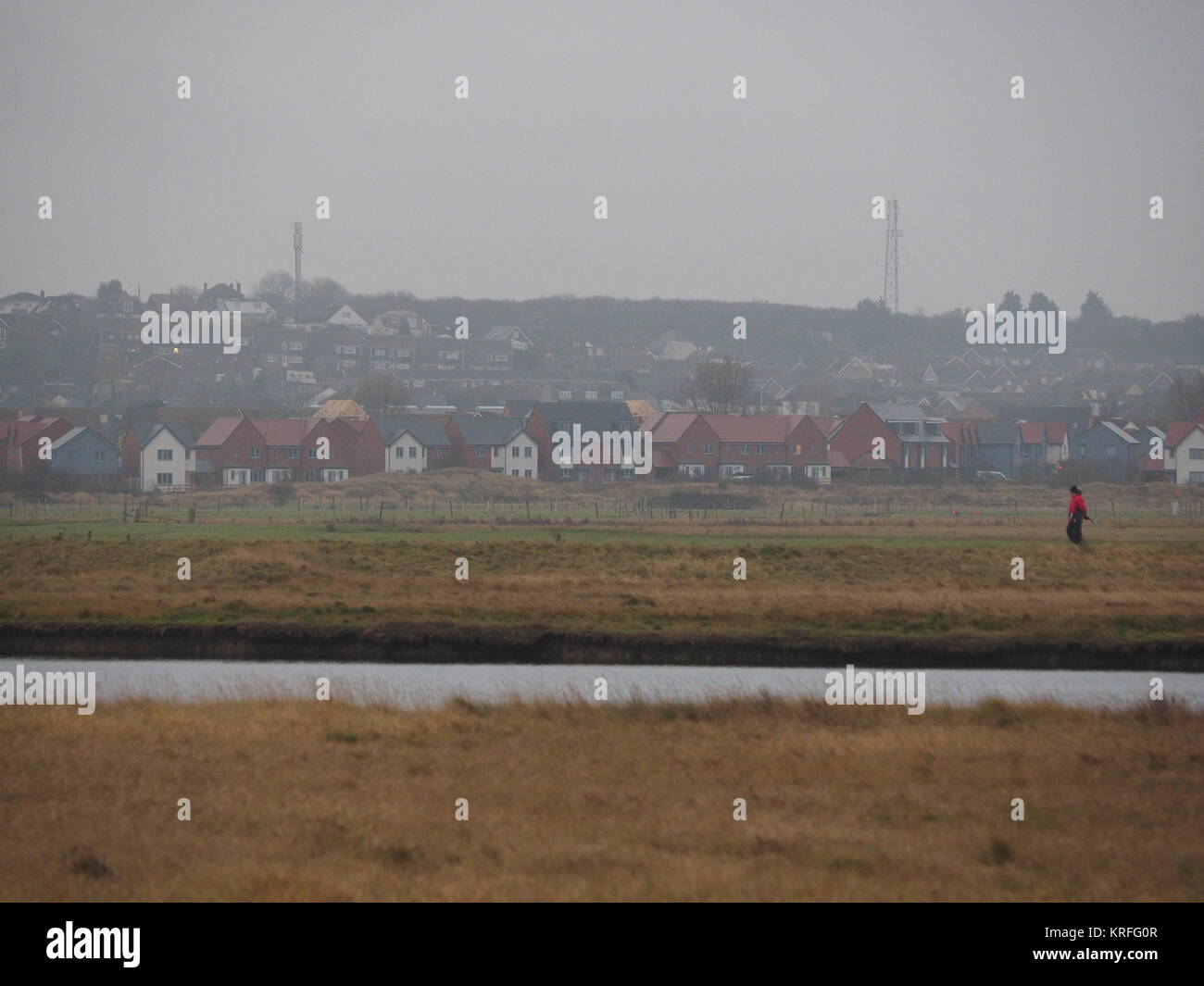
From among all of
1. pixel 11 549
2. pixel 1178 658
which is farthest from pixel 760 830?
pixel 11 549

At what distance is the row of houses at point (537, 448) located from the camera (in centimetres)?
10800

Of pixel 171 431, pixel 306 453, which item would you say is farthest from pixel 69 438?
pixel 306 453

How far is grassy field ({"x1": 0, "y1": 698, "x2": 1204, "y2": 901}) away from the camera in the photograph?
11.5 metres

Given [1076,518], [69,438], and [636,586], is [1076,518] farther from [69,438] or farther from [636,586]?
[69,438]

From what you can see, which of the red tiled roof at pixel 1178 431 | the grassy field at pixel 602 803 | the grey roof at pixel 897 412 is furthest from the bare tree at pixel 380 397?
the grassy field at pixel 602 803


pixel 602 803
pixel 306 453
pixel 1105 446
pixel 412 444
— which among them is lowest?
pixel 602 803

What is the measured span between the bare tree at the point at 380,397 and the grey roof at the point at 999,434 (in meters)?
58.6

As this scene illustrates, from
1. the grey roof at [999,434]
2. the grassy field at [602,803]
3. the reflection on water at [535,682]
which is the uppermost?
the grey roof at [999,434]

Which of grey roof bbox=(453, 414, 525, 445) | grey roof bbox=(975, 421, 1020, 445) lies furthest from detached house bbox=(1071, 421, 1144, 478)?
grey roof bbox=(453, 414, 525, 445)

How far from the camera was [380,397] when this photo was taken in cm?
14850

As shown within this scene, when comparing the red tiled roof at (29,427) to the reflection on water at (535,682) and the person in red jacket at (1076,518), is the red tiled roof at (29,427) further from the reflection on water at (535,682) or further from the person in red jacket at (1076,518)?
the person in red jacket at (1076,518)

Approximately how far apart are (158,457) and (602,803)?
9930 centimetres
